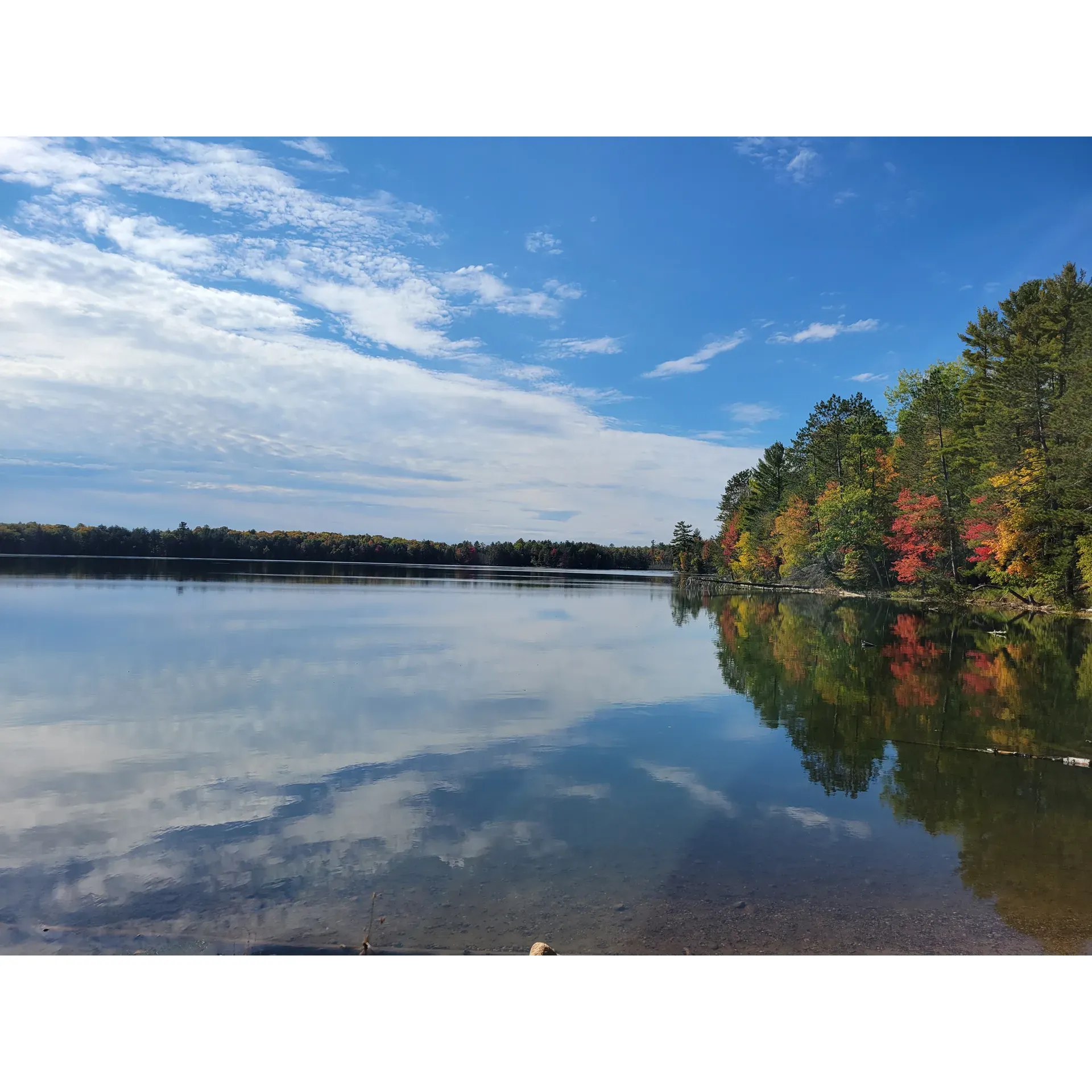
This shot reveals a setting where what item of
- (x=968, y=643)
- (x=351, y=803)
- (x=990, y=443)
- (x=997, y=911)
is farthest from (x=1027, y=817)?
(x=990, y=443)

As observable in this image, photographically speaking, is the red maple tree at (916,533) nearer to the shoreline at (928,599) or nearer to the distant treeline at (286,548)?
the shoreline at (928,599)

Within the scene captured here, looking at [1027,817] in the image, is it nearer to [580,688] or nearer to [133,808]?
[580,688]

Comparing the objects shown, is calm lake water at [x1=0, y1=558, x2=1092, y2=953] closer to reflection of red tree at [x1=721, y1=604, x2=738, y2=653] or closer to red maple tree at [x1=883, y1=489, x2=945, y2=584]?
reflection of red tree at [x1=721, y1=604, x2=738, y2=653]

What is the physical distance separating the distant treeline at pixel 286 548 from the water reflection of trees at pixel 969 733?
134 meters

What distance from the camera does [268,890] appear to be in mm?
6184

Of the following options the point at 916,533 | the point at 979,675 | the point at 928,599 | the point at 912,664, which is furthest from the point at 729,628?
the point at 928,599

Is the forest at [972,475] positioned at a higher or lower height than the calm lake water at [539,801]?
higher

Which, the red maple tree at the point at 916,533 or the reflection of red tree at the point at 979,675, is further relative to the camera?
the red maple tree at the point at 916,533

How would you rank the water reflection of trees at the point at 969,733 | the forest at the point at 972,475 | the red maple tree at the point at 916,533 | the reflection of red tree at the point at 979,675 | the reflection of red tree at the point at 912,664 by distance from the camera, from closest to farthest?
the water reflection of trees at the point at 969,733, the reflection of red tree at the point at 912,664, the reflection of red tree at the point at 979,675, the forest at the point at 972,475, the red maple tree at the point at 916,533

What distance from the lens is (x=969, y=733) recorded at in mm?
12180

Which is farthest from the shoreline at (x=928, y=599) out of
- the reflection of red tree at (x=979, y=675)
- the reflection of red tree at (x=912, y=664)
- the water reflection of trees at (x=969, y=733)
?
the reflection of red tree at (x=979, y=675)

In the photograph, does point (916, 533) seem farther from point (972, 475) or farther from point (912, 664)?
point (912, 664)

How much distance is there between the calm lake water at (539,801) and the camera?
568cm

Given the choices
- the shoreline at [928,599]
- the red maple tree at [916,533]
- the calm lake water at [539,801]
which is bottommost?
the calm lake water at [539,801]
